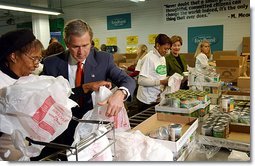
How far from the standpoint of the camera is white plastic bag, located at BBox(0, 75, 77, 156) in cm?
70

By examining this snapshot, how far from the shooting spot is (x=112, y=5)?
269 inches

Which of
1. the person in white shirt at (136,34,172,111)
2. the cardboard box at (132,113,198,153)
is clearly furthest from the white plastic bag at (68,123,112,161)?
the person in white shirt at (136,34,172,111)

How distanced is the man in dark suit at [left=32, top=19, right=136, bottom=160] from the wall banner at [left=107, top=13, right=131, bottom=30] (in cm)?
544

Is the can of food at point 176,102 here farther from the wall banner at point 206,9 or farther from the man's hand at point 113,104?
the wall banner at point 206,9

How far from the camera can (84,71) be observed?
143 centimetres

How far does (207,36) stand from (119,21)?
2656 millimetres

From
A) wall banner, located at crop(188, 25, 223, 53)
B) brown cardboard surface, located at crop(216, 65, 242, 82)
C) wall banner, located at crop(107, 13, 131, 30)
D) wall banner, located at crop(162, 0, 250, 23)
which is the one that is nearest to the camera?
brown cardboard surface, located at crop(216, 65, 242, 82)

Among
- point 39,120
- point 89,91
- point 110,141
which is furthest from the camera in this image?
point 89,91

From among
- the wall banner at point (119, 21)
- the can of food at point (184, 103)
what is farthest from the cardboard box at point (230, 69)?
the wall banner at point (119, 21)

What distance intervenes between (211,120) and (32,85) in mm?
985

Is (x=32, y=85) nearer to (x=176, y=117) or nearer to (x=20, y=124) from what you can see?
(x=20, y=124)

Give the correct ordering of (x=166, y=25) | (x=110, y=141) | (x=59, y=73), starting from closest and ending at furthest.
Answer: (x=110, y=141), (x=59, y=73), (x=166, y=25)

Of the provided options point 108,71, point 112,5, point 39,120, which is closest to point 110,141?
point 39,120

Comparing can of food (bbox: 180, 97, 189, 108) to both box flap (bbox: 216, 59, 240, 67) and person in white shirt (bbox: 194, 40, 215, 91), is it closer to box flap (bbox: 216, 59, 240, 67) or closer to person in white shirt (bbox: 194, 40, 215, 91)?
person in white shirt (bbox: 194, 40, 215, 91)
